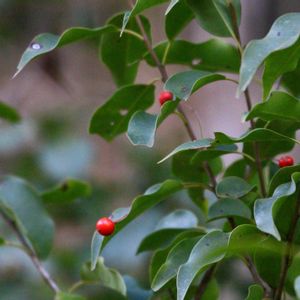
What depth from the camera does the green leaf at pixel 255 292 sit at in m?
0.95

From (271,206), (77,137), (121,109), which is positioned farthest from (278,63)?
(77,137)

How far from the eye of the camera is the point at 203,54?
1.26m

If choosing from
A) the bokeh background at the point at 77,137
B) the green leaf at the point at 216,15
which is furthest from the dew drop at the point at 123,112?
→ the bokeh background at the point at 77,137

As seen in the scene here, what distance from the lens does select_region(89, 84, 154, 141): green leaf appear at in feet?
4.07

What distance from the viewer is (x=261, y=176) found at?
1.08m

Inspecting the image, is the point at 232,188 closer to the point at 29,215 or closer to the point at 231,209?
the point at 231,209

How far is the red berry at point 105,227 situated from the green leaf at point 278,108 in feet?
0.78

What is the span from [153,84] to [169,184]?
0.23m

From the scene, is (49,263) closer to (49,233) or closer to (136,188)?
(136,188)

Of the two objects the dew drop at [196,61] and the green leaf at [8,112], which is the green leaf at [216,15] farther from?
the green leaf at [8,112]

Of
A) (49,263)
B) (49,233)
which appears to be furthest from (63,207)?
(49,233)

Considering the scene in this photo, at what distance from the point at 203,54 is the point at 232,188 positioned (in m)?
0.29

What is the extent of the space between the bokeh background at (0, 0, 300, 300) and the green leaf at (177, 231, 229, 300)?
828mm

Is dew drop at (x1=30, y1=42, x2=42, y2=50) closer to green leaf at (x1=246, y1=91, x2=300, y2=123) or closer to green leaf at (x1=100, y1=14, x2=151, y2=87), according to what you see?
green leaf at (x1=100, y1=14, x2=151, y2=87)
